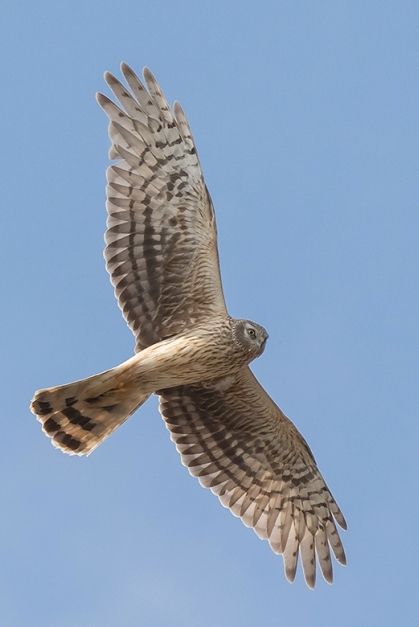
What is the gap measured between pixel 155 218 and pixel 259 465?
3.09 meters

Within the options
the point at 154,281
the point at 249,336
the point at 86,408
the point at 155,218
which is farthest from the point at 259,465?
the point at 155,218

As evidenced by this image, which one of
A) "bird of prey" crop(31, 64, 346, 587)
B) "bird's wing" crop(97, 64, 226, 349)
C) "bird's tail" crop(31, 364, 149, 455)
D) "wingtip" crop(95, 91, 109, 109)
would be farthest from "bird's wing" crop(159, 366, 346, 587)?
"wingtip" crop(95, 91, 109, 109)

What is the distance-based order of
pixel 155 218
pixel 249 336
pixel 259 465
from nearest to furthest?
pixel 249 336 < pixel 155 218 < pixel 259 465

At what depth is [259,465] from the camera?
1706 centimetres

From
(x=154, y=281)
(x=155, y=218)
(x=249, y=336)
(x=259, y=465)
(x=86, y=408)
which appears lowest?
(x=259, y=465)

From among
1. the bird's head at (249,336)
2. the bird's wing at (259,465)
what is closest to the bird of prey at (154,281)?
the bird's head at (249,336)

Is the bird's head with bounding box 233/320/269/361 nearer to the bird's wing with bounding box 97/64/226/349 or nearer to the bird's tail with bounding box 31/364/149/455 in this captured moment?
the bird's wing with bounding box 97/64/226/349

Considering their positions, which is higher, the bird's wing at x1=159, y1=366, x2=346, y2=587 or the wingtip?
the wingtip

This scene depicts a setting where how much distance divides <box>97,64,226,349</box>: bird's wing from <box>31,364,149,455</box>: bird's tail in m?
0.51

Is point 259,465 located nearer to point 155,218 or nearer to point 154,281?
point 154,281

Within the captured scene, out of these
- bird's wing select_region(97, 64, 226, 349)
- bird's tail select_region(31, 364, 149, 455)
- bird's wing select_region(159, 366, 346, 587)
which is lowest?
bird's wing select_region(159, 366, 346, 587)

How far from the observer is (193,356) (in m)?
15.6

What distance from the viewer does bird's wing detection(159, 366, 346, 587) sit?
653 inches

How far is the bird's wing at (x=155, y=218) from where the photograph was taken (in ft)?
51.6
